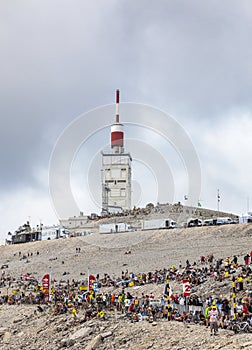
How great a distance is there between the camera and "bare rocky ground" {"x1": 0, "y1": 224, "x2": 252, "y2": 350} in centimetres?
2828

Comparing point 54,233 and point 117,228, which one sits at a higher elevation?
point 117,228

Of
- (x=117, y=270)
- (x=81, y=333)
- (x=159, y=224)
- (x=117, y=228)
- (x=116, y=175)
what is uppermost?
(x=116, y=175)

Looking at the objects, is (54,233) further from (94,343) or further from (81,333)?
(94,343)

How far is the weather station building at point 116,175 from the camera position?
370 ft

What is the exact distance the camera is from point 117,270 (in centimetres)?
5772

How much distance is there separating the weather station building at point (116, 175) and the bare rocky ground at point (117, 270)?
2780 centimetres

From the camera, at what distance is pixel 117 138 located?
381 feet

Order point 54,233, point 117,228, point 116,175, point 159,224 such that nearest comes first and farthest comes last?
point 159,224 → point 117,228 → point 54,233 → point 116,175

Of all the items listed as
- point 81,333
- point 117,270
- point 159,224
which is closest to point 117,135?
point 159,224

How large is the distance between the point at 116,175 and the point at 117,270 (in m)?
58.4

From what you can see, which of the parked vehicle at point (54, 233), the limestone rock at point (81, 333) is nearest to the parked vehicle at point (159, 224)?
the parked vehicle at point (54, 233)

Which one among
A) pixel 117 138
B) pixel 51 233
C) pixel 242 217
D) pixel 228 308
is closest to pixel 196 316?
pixel 228 308

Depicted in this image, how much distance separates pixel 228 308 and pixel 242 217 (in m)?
45.0

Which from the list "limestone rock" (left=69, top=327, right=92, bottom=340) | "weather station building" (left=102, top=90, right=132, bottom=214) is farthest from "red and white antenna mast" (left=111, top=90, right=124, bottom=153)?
"limestone rock" (left=69, top=327, right=92, bottom=340)
